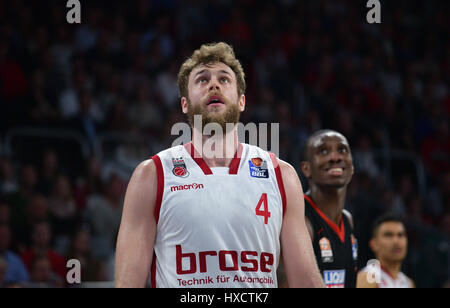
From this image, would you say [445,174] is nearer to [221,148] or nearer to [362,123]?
[362,123]

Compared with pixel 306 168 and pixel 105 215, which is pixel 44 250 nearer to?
pixel 105 215

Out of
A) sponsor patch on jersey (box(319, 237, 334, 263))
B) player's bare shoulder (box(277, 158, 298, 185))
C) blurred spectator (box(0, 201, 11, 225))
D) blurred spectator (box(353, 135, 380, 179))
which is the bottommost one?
sponsor patch on jersey (box(319, 237, 334, 263))

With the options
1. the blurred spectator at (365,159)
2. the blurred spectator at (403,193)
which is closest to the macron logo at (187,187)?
the blurred spectator at (365,159)

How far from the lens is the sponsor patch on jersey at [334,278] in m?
4.33

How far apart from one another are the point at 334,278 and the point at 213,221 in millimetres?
1787

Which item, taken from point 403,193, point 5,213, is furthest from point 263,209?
point 403,193

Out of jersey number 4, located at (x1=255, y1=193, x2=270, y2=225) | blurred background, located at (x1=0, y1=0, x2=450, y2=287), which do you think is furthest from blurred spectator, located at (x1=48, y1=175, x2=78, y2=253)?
jersey number 4, located at (x1=255, y1=193, x2=270, y2=225)

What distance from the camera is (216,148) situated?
10.6ft

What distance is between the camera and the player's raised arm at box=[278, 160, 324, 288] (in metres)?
2.92

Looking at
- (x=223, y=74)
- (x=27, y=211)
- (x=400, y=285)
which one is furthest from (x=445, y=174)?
(x=223, y=74)

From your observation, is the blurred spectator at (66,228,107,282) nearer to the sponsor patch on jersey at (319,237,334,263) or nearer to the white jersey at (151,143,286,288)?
the sponsor patch on jersey at (319,237,334,263)

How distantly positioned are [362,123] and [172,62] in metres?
3.07

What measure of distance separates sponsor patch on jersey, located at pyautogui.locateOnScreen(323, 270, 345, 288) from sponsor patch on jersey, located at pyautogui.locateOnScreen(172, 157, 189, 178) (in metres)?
1.73

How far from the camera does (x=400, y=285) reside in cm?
577
